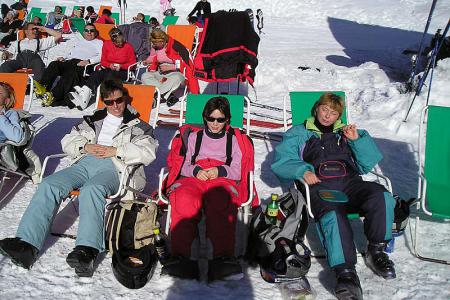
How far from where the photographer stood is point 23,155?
12.3 ft

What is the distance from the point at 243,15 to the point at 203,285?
4.44 m

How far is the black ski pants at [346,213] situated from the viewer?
268cm

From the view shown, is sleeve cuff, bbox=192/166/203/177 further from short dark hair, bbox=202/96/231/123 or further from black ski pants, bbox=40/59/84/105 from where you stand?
black ski pants, bbox=40/59/84/105

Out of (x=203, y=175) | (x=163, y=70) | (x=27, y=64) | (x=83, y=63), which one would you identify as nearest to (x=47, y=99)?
(x=83, y=63)

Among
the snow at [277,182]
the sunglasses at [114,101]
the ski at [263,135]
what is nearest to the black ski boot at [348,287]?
the snow at [277,182]

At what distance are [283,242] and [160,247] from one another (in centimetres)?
86

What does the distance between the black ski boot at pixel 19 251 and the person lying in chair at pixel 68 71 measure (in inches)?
161

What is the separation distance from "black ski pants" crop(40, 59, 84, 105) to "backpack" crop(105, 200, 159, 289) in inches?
163

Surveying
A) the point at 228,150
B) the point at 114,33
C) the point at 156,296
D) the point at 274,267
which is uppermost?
the point at 114,33

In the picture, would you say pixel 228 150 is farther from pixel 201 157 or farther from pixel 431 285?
pixel 431 285

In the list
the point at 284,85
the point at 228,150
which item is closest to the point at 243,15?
the point at 284,85

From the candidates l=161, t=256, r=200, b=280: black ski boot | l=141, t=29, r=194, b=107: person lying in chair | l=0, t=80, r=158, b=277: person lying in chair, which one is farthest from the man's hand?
l=141, t=29, r=194, b=107: person lying in chair

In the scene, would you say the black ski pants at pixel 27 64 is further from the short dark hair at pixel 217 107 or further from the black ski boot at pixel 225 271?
the black ski boot at pixel 225 271

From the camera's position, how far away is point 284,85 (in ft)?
25.0
